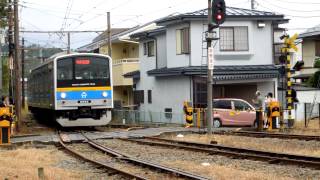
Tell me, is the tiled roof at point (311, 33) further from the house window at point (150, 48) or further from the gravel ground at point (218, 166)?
the gravel ground at point (218, 166)

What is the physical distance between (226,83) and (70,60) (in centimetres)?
1047

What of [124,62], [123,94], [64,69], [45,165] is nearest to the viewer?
[45,165]

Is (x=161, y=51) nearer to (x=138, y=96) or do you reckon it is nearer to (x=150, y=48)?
(x=150, y=48)

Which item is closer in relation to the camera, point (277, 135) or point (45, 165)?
point (45, 165)

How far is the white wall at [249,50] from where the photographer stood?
30766 millimetres

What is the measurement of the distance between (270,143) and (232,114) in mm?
10683

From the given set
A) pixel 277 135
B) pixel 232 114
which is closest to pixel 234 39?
pixel 232 114

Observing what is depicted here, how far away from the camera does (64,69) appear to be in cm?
2416

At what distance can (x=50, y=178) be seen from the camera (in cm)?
1045

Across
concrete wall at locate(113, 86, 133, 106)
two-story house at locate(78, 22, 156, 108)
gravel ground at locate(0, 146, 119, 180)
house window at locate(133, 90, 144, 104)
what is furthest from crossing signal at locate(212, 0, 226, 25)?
concrete wall at locate(113, 86, 133, 106)

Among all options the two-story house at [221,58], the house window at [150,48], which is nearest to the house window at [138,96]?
the house window at [150,48]

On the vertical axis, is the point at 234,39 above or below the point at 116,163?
above

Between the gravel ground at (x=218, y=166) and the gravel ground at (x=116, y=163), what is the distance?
73 cm

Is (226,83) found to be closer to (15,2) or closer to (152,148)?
(15,2)
